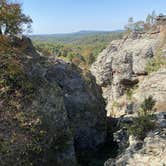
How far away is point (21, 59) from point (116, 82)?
29988 millimetres

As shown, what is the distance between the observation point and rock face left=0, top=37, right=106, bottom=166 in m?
22.4

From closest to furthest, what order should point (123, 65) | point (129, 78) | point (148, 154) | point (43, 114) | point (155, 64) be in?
point (148, 154)
point (43, 114)
point (155, 64)
point (129, 78)
point (123, 65)

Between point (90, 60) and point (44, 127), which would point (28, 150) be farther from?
point (90, 60)

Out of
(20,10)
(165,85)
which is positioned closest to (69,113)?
(20,10)

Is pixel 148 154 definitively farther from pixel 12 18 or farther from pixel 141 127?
pixel 12 18

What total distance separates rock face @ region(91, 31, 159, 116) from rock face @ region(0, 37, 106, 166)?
1777 cm

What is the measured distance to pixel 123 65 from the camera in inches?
2232

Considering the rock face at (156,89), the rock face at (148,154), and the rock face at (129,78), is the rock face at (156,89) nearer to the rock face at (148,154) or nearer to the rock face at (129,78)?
the rock face at (129,78)

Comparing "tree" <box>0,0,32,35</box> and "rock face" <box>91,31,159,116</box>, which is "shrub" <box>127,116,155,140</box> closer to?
"tree" <box>0,0,32,35</box>

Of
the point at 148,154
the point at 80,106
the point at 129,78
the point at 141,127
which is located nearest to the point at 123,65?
the point at 129,78

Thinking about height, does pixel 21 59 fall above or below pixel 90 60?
above

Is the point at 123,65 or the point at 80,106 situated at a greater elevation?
the point at 123,65

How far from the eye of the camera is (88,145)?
102ft

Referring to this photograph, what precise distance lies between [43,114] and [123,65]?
34.3m
